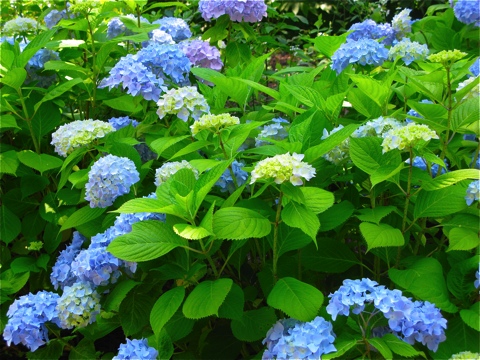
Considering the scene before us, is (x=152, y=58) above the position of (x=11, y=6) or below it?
above

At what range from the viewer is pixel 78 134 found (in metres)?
2.15

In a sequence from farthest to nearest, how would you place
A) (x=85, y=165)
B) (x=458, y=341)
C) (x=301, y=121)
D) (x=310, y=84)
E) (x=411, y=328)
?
(x=85, y=165) < (x=310, y=84) < (x=301, y=121) < (x=458, y=341) < (x=411, y=328)

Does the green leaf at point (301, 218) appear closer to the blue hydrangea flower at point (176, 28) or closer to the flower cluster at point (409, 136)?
the flower cluster at point (409, 136)

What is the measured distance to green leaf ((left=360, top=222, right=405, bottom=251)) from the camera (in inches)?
62.7

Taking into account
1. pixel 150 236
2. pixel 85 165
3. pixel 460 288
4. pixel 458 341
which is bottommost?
pixel 85 165

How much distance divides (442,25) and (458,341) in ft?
7.13

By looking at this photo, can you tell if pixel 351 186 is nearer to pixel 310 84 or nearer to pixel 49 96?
pixel 310 84

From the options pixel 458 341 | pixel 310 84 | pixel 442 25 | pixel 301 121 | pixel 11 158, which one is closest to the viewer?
pixel 458 341

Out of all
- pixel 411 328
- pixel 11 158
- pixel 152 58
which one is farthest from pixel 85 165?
pixel 411 328

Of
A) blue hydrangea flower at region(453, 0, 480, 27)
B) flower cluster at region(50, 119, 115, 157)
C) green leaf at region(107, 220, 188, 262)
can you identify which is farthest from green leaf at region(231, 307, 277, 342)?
blue hydrangea flower at region(453, 0, 480, 27)

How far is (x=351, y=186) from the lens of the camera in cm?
197

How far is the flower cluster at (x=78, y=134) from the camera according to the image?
7.06 ft

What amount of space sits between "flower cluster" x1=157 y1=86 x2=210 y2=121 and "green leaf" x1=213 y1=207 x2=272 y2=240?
1.87ft

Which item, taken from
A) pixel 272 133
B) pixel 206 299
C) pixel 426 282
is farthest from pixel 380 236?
pixel 272 133
